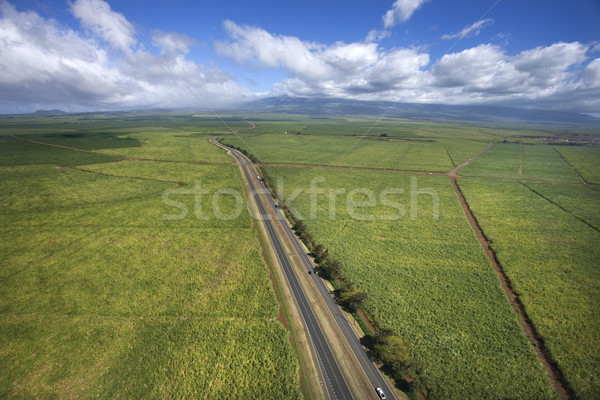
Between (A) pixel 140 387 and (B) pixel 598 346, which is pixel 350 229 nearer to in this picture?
(B) pixel 598 346

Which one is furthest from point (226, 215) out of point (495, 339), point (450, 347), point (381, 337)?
point (495, 339)

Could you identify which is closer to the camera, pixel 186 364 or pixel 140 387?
pixel 140 387

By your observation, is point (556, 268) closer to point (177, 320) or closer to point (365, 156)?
point (177, 320)

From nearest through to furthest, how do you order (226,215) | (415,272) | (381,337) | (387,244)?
1. (381,337)
2. (415,272)
3. (387,244)
4. (226,215)

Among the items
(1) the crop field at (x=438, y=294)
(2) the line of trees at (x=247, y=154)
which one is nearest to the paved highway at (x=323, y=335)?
(1) the crop field at (x=438, y=294)

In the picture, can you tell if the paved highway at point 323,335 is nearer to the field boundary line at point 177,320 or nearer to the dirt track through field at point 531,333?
the field boundary line at point 177,320

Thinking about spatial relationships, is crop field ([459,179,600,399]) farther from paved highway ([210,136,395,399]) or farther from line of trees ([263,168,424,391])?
paved highway ([210,136,395,399])

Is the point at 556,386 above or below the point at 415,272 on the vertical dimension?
below
